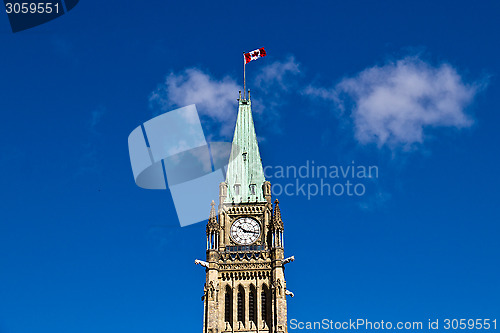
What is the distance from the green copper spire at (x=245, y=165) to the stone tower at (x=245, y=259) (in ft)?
0.43

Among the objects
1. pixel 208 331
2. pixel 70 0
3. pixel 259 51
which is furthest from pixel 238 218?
pixel 70 0

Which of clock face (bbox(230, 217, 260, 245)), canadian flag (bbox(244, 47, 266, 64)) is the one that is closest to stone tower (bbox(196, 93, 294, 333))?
clock face (bbox(230, 217, 260, 245))

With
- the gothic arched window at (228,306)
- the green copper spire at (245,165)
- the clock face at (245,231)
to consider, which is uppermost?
the green copper spire at (245,165)

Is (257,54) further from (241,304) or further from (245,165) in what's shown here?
(241,304)

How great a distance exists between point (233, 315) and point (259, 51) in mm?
34457

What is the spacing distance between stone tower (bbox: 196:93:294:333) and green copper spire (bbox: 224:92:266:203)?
132 millimetres

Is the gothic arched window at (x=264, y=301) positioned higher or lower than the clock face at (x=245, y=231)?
lower

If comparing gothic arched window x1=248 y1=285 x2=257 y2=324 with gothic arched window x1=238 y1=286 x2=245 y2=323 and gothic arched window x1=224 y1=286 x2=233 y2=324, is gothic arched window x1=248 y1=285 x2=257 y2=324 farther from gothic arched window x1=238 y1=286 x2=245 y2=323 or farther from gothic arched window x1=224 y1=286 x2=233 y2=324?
gothic arched window x1=224 y1=286 x2=233 y2=324

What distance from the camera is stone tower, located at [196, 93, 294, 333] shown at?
82.3m

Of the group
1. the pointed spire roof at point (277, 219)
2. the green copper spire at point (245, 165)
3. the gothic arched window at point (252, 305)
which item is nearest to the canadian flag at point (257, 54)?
the green copper spire at point (245, 165)

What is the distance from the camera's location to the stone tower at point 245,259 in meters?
82.3

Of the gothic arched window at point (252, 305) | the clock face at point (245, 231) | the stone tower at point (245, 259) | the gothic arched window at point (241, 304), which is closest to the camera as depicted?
the stone tower at point (245, 259)

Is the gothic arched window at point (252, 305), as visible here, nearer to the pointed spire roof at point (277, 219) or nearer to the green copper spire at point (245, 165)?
the pointed spire roof at point (277, 219)

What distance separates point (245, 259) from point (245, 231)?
4.54 meters
